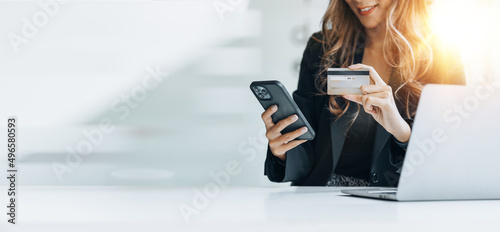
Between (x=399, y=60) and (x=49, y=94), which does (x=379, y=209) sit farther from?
(x=49, y=94)

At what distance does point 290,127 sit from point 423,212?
2.25ft

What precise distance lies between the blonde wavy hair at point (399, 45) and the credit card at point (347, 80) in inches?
17.9

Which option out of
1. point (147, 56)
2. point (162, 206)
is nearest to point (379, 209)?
point (162, 206)

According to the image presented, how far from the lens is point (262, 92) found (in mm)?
1150

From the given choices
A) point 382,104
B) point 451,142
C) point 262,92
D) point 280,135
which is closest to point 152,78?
point 280,135

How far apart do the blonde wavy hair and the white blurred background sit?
1.25 metres

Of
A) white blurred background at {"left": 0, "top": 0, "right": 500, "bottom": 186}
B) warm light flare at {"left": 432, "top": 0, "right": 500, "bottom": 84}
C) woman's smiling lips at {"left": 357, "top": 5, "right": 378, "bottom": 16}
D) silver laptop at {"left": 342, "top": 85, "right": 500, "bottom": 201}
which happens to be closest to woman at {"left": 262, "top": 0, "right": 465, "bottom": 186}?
woman's smiling lips at {"left": 357, "top": 5, "right": 378, "bottom": 16}

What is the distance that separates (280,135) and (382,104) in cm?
29

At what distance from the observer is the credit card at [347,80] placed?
3.49 ft

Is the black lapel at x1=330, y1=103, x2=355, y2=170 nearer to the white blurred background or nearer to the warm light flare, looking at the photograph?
the white blurred background

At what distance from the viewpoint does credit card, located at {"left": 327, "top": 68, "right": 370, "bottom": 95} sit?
3.49 ft

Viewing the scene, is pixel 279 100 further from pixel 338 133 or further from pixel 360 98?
pixel 338 133

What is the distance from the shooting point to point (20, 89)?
288cm

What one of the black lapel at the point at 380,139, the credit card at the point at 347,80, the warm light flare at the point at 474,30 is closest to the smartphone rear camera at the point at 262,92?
the credit card at the point at 347,80
